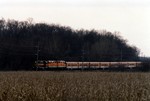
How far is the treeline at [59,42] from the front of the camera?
81125mm

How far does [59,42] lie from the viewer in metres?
104

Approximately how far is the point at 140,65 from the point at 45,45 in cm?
4164

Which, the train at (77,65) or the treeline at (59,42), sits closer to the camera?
the train at (77,65)

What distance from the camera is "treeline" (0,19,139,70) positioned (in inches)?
3194

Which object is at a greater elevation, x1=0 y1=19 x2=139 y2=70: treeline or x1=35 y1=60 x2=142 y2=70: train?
x1=0 y1=19 x2=139 y2=70: treeline

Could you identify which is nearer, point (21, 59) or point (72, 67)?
point (72, 67)

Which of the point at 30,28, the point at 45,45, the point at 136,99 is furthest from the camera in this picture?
the point at 30,28

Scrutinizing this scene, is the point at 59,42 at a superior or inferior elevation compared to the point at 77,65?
superior

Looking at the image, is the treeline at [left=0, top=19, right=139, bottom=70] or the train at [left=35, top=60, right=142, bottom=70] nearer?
the train at [left=35, top=60, right=142, bottom=70]

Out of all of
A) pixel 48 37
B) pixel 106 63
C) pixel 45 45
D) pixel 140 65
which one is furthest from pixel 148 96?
pixel 48 37

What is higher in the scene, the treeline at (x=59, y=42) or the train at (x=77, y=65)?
the treeline at (x=59, y=42)

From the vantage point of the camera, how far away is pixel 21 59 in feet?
227

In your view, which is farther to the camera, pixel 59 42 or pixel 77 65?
pixel 59 42

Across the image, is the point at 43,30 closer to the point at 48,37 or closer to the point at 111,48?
the point at 48,37
